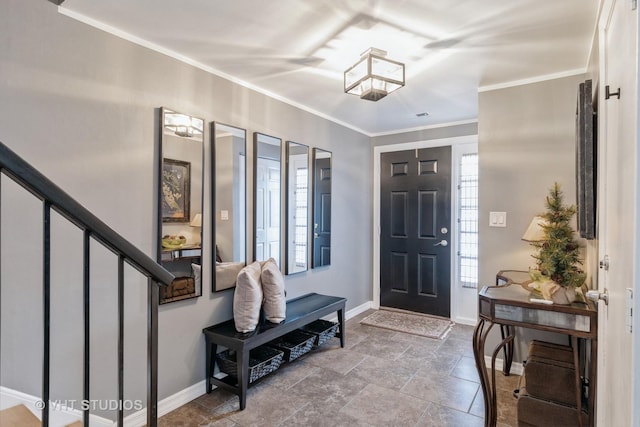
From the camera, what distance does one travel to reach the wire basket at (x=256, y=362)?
8.21ft

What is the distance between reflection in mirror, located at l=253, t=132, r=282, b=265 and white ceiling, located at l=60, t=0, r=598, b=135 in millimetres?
505

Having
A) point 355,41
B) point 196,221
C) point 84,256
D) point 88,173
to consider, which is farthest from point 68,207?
point 355,41

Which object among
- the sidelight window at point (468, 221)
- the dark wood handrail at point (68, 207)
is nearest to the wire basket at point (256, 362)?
the dark wood handrail at point (68, 207)

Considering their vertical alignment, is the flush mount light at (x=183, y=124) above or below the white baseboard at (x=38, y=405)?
above

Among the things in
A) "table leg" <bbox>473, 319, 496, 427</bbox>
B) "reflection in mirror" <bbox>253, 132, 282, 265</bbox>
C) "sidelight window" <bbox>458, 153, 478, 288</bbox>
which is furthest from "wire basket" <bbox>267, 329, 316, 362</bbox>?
"sidelight window" <bbox>458, 153, 478, 288</bbox>

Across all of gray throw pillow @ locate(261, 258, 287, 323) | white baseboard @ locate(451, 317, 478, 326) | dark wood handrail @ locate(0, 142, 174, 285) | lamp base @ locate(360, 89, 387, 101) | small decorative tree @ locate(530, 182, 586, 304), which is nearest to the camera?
dark wood handrail @ locate(0, 142, 174, 285)

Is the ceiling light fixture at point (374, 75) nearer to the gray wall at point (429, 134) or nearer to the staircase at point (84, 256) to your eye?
the staircase at point (84, 256)

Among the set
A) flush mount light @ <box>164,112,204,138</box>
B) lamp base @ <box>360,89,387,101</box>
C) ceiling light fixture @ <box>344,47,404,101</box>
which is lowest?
flush mount light @ <box>164,112,204,138</box>

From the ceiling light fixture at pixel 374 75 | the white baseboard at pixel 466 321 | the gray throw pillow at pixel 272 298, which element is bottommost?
the white baseboard at pixel 466 321

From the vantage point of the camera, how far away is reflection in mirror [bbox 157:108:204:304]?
233cm

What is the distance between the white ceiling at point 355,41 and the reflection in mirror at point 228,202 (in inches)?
20.6

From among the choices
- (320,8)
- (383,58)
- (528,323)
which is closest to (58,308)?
(320,8)

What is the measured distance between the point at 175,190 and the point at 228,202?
0.45 metres

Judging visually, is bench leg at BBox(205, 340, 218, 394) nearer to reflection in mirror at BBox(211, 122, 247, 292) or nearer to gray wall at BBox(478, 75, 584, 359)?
reflection in mirror at BBox(211, 122, 247, 292)
